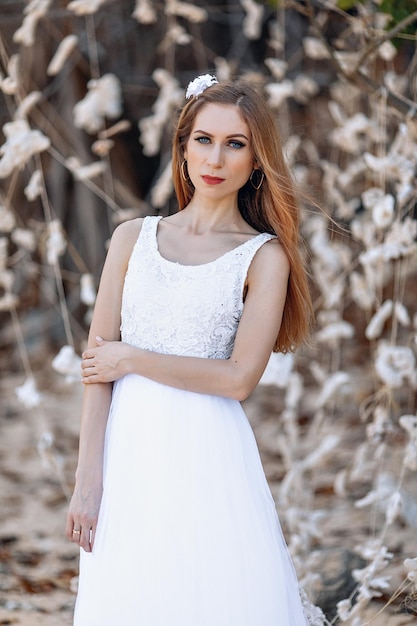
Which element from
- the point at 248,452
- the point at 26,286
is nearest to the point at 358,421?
the point at 26,286

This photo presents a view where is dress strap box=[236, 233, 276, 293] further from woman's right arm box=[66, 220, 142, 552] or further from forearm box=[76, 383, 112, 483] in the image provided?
forearm box=[76, 383, 112, 483]

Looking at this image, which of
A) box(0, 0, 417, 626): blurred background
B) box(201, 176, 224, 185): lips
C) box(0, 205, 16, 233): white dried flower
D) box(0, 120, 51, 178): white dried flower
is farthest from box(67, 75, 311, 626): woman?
box(0, 205, 16, 233): white dried flower

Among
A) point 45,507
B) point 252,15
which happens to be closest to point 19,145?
point 252,15

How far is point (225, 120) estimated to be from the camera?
1.88 meters

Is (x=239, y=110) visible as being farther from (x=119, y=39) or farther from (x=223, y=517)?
(x=119, y=39)

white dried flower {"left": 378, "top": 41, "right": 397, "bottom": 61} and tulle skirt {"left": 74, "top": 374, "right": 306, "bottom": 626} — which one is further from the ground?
white dried flower {"left": 378, "top": 41, "right": 397, "bottom": 61}

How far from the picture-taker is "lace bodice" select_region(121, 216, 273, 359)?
187cm

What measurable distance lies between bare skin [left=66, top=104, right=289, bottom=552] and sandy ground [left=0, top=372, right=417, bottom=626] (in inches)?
32.6

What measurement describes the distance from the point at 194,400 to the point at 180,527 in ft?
0.78

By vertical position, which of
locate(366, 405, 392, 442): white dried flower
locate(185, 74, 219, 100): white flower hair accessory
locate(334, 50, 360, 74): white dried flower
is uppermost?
locate(334, 50, 360, 74): white dried flower

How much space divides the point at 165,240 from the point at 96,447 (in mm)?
431

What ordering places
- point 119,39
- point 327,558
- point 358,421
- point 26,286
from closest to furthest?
point 327,558 < point 358,421 < point 119,39 < point 26,286

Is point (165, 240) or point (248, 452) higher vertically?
point (165, 240)

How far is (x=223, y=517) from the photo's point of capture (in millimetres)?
1823
